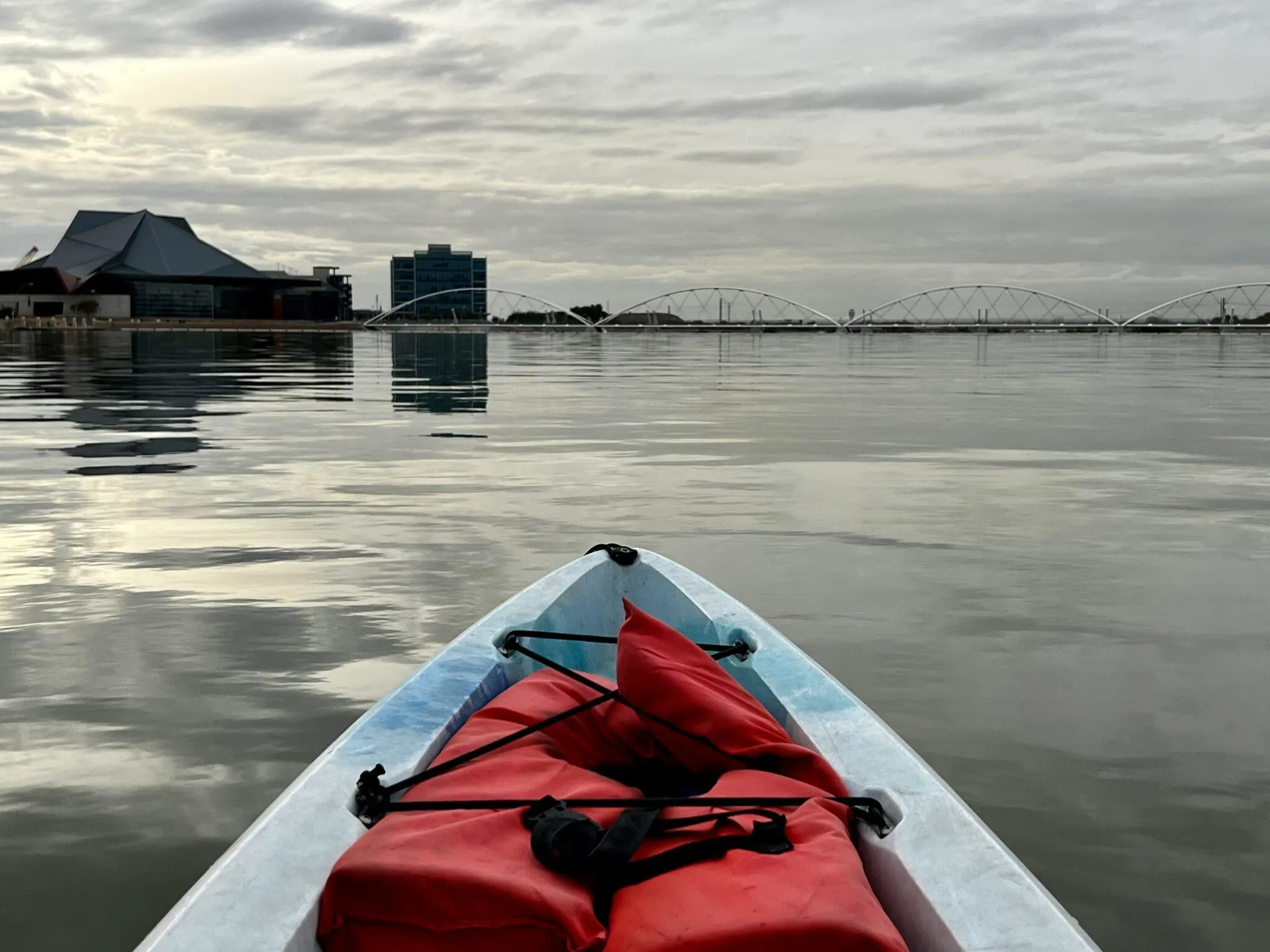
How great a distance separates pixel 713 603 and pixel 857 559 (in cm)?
371

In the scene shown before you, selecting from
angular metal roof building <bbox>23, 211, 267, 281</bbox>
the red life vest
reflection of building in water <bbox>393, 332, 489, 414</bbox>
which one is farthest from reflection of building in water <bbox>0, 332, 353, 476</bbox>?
angular metal roof building <bbox>23, 211, 267, 281</bbox>

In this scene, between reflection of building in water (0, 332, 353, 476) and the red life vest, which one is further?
reflection of building in water (0, 332, 353, 476)

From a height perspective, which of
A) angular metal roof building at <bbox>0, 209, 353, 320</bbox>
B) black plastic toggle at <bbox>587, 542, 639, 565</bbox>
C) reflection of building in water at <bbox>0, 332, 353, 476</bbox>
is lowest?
black plastic toggle at <bbox>587, 542, 639, 565</bbox>

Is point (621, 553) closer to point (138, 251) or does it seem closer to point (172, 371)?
point (172, 371)

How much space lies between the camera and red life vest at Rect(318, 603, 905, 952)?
265 cm

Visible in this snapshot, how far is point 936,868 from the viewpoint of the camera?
10.1 feet

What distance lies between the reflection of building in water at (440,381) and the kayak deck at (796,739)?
18.6 m

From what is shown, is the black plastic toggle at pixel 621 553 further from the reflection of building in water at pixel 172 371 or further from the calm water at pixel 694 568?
the reflection of building in water at pixel 172 371

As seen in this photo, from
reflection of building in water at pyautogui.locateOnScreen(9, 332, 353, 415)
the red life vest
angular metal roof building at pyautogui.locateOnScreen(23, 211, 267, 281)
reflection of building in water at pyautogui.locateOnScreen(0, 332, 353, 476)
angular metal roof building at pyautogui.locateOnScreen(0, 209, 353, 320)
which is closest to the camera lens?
the red life vest

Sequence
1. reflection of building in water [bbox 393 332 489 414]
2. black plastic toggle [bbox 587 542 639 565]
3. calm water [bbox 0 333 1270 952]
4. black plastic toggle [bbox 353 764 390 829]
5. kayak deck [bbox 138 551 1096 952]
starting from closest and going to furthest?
1. kayak deck [bbox 138 551 1096 952]
2. black plastic toggle [bbox 353 764 390 829]
3. calm water [bbox 0 333 1270 952]
4. black plastic toggle [bbox 587 542 639 565]
5. reflection of building in water [bbox 393 332 489 414]

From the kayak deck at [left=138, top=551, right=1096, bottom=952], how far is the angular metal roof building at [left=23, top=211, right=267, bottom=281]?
174 meters

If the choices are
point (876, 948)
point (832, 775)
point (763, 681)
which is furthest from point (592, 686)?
point (876, 948)

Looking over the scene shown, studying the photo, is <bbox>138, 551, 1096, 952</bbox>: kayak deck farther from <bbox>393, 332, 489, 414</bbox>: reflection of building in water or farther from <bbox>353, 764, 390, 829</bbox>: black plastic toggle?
<bbox>393, 332, 489, 414</bbox>: reflection of building in water

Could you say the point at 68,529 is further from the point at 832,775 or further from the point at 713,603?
the point at 832,775
